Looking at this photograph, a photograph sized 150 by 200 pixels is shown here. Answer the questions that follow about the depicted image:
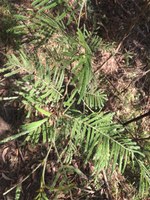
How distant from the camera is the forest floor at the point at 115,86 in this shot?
203 centimetres

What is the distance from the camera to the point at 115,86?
7.89 ft

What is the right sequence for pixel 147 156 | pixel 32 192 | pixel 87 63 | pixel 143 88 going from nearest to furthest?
pixel 87 63 < pixel 147 156 < pixel 32 192 < pixel 143 88

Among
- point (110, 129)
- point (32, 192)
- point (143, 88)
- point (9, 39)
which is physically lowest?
point (32, 192)

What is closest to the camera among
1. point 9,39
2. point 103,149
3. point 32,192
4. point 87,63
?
point 87,63

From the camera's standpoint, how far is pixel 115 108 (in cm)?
229

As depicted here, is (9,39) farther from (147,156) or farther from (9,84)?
(147,156)

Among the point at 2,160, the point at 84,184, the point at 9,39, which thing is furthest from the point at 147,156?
the point at 9,39

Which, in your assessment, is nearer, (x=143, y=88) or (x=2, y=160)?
(x=2, y=160)

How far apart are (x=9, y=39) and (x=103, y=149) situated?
137 centimetres

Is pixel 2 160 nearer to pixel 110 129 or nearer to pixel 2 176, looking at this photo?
pixel 2 176

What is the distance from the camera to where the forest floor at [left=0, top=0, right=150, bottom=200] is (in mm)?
2025

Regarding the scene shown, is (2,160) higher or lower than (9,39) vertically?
lower

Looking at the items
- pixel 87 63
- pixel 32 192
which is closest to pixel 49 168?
pixel 32 192

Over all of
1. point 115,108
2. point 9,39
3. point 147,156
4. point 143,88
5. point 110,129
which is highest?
point 9,39
